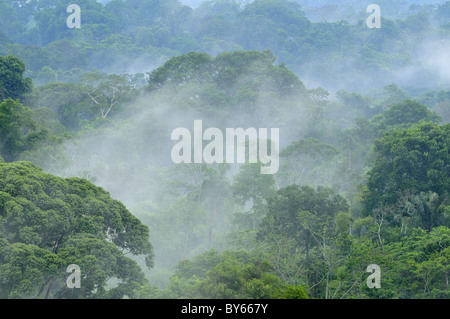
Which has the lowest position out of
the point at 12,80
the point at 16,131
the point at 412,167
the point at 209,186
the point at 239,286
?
the point at 239,286

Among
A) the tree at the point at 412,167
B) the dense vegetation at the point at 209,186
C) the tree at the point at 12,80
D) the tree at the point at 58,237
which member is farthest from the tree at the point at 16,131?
the tree at the point at 412,167

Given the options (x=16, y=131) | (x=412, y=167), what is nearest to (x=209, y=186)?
(x=16, y=131)

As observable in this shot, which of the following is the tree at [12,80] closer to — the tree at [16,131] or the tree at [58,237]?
the tree at [16,131]

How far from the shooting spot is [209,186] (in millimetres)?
33125

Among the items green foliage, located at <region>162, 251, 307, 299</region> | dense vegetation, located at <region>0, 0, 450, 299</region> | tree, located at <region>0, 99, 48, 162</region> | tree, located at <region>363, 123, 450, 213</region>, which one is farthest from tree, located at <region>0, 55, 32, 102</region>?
green foliage, located at <region>162, 251, 307, 299</region>

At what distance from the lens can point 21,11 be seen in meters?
87.9

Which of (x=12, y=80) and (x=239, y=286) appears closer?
(x=239, y=286)

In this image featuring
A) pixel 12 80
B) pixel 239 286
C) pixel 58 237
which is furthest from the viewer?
pixel 12 80

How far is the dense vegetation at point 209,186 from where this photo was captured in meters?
17.7

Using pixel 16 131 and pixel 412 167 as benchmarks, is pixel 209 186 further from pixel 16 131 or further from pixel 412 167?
pixel 412 167

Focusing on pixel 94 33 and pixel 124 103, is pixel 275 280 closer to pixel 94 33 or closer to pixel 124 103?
pixel 124 103

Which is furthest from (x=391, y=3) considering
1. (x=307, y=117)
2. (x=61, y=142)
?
(x=61, y=142)

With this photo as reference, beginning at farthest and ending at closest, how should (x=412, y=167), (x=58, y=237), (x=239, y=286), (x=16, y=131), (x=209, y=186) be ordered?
1. (x=209, y=186)
2. (x=16, y=131)
3. (x=412, y=167)
4. (x=58, y=237)
5. (x=239, y=286)

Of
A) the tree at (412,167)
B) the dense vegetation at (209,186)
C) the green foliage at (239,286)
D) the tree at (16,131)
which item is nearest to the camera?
the green foliage at (239,286)
